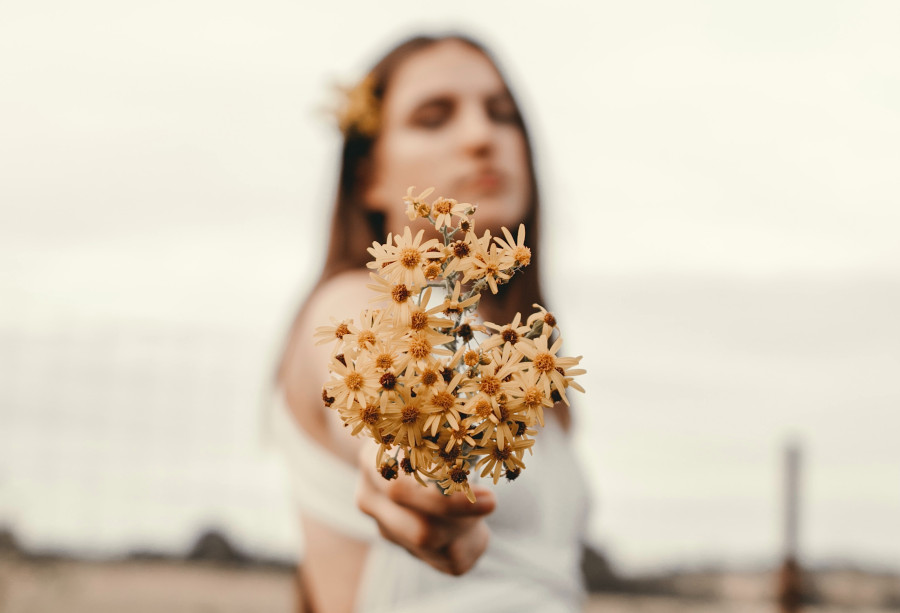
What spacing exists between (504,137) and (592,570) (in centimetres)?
151

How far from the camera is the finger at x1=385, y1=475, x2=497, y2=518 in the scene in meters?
0.72

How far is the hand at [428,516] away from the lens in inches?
28.6

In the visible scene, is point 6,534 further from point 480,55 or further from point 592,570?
point 480,55

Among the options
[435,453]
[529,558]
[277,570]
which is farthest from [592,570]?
Answer: [435,453]

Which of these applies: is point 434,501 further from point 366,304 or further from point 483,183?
point 483,183

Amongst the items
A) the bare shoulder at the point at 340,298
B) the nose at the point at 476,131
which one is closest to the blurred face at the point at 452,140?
the nose at the point at 476,131

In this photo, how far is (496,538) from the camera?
3.76 feet

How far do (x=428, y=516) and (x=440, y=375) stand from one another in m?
0.26

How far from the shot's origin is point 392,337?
521mm

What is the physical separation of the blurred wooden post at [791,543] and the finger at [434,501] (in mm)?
1896

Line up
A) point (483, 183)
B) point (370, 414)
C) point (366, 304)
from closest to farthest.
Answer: point (370, 414)
point (366, 304)
point (483, 183)

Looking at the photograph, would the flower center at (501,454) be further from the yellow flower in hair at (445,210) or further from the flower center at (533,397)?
the yellow flower in hair at (445,210)

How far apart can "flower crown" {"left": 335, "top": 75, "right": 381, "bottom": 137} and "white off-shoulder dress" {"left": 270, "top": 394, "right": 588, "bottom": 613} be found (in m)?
0.44

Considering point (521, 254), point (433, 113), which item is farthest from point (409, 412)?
point (433, 113)
